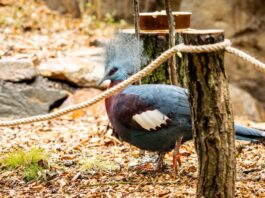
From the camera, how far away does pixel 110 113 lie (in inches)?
152

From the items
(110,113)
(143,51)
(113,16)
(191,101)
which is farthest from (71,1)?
(191,101)

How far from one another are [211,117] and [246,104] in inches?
221

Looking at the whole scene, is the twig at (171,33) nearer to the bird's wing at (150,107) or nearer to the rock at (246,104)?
the bird's wing at (150,107)

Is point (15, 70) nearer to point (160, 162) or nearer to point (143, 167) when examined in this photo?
point (143, 167)

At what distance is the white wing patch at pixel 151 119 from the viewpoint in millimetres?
3664

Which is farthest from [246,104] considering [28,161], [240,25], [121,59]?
[28,161]

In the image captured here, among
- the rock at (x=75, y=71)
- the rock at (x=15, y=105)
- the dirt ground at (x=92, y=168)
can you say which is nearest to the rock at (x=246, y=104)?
the rock at (x=75, y=71)

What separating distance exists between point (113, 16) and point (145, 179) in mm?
5496

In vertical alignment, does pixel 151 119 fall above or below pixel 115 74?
below

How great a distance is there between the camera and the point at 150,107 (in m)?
3.72

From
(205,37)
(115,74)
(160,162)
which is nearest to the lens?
(205,37)

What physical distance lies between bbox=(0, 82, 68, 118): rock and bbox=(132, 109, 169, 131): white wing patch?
2.49 meters

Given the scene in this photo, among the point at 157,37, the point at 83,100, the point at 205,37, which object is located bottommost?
the point at 83,100

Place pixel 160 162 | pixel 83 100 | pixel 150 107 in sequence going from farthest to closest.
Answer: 1. pixel 83 100
2. pixel 160 162
3. pixel 150 107
